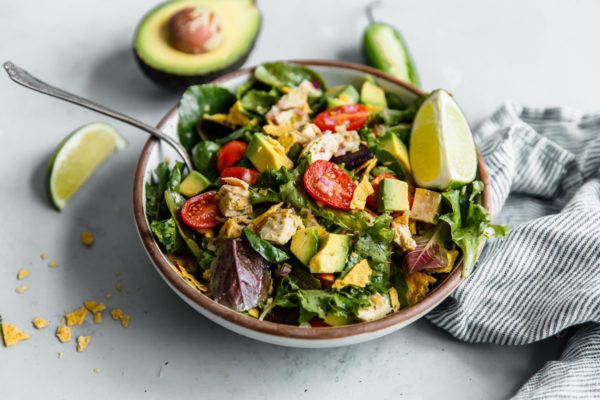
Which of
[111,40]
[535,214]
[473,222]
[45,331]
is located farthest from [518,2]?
[45,331]

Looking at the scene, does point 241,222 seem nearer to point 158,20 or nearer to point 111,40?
point 158,20

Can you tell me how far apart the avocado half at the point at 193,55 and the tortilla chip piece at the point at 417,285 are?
1.50 meters

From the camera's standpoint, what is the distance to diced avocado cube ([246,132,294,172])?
280 cm

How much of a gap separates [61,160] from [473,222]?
76.9 inches

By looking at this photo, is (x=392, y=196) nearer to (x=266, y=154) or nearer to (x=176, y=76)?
(x=266, y=154)

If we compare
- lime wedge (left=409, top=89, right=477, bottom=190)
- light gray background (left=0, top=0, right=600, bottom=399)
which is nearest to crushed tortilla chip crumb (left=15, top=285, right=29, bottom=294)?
light gray background (left=0, top=0, right=600, bottom=399)

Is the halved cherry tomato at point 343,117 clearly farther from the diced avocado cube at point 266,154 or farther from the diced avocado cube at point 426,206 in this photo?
the diced avocado cube at point 426,206

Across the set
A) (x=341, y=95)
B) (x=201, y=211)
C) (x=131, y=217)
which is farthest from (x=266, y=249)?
(x=131, y=217)

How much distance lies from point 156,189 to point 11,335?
Result: 2.83 ft

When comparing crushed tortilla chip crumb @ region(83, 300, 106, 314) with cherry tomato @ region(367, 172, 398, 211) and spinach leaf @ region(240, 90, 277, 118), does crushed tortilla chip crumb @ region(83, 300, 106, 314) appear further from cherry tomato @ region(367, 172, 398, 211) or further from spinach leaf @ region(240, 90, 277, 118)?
cherry tomato @ region(367, 172, 398, 211)

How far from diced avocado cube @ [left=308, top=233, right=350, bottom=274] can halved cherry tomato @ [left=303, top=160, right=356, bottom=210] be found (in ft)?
0.50

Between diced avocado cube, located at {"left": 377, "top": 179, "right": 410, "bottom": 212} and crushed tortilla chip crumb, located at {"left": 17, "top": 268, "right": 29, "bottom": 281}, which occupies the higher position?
diced avocado cube, located at {"left": 377, "top": 179, "right": 410, "bottom": 212}

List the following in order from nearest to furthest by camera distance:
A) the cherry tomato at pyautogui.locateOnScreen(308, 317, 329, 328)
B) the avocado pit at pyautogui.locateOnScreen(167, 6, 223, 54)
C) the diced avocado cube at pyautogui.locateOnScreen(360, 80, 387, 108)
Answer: the cherry tomato at pyautogui.locateOnScreen(308, 317, 329, 328) → the diced avocado cube at pyautogui.locateOnScreen(360, 80, 387, 108) → the avocado pit at pyautogui.locateOnScreen(167, 6, 223, 54)

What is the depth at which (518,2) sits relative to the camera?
4359 mm
